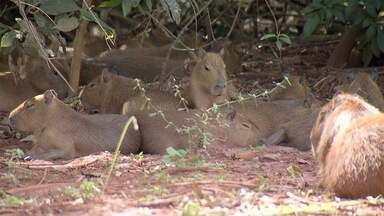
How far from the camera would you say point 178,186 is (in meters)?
5.19

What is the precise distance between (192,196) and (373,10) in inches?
187

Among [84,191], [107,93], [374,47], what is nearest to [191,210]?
[84,191]

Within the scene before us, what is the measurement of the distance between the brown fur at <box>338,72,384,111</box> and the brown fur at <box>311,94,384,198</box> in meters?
2.77

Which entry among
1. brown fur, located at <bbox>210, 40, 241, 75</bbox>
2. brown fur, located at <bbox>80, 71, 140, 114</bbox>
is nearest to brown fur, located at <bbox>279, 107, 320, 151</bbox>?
brown fur, located at <bbox>80, 71, 140, 114</bbox>

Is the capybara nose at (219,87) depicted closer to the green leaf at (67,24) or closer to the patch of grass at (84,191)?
the green leaf at (67,24)

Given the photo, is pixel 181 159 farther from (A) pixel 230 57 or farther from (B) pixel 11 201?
(A) pixel 230 57

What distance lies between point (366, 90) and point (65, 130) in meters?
2.96

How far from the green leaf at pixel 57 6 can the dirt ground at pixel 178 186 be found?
1.21 meters

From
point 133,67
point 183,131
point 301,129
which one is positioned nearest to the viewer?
point 183,131

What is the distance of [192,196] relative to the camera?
16.2 feet

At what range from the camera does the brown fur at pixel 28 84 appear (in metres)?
9.82

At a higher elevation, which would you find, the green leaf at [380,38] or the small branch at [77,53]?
the green leaf at [380,38]

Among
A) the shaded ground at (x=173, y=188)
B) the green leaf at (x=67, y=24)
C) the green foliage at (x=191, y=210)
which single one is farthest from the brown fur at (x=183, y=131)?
the green foliage at (x=191, y=210)

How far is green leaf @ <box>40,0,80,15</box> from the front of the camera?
23.1ft
